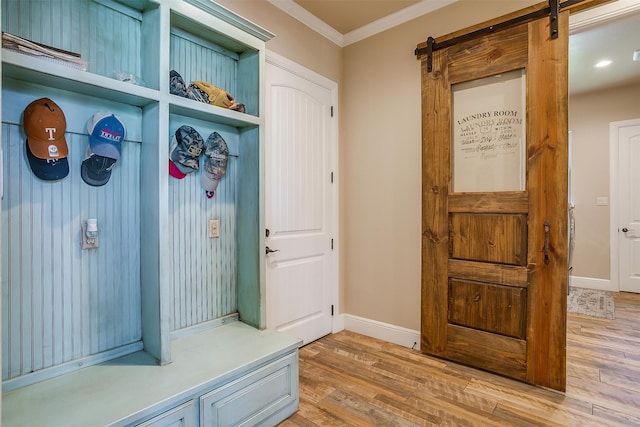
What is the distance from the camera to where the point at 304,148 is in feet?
9.53

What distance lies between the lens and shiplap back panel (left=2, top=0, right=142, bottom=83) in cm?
145

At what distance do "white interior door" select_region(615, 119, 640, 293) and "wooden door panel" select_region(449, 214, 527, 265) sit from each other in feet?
12.2

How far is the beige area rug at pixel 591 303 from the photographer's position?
380 cm

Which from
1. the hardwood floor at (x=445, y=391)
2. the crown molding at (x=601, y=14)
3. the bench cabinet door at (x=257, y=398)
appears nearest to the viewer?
the bench cabinet door at (x=257, y=398)

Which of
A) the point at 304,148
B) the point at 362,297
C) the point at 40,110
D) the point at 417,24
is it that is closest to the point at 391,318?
the point at 362,297

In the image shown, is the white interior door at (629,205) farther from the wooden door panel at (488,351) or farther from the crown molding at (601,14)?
the wooden door panel at (488,351)

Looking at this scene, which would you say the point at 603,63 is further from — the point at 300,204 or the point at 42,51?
the point at 42,51

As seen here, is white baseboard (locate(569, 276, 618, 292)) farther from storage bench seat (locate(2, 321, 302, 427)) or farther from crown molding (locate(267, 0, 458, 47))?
storage bench seat (locate(2, 321, 302, 427))

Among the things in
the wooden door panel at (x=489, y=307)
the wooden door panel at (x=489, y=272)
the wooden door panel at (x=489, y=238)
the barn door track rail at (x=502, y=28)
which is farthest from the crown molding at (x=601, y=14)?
the wooden door panel at (x=489, y=307)

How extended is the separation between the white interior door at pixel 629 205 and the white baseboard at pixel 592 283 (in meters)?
0.13

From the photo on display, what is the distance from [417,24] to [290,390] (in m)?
2.93

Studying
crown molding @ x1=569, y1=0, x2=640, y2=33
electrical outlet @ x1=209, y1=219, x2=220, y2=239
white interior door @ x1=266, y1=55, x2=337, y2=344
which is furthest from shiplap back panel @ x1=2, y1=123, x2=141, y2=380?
crown molding @ x1=569, y1=0, x2=640, y2=33

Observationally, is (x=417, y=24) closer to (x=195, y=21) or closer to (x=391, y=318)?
(x=195, y=21)

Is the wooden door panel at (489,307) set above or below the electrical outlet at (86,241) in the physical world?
below
